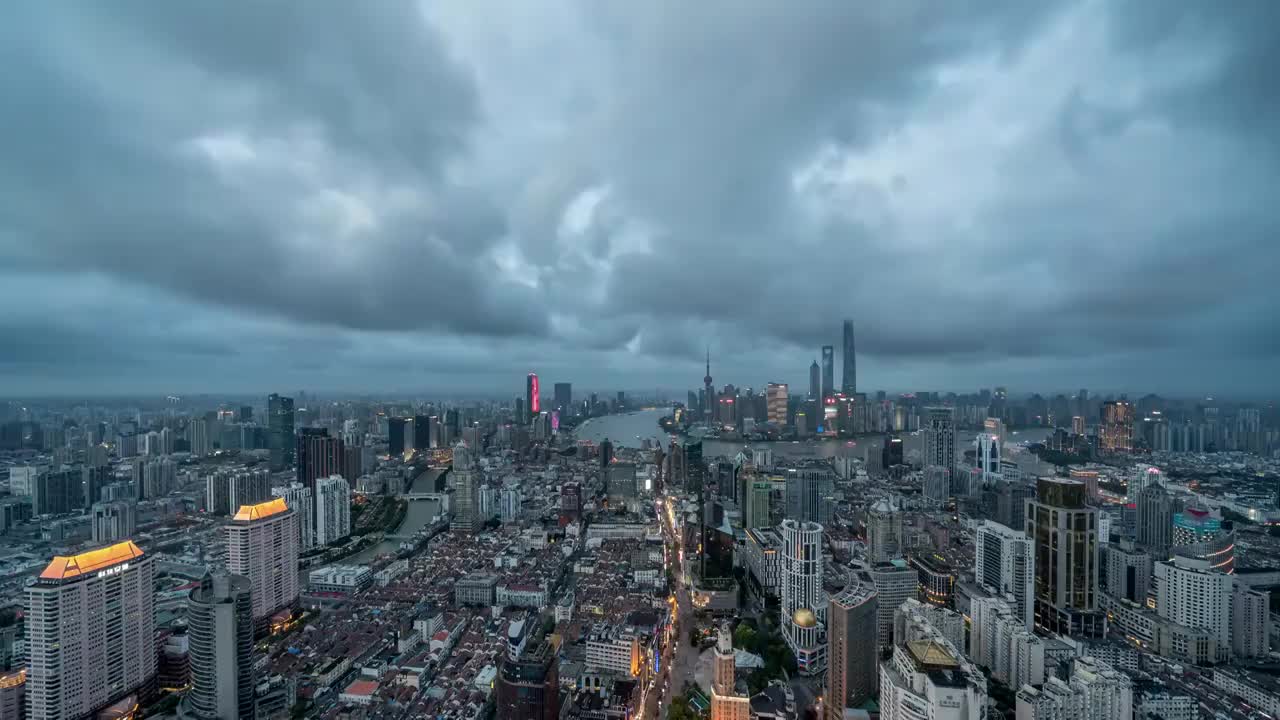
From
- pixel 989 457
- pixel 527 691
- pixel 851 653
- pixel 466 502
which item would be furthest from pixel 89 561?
pixel 989 457

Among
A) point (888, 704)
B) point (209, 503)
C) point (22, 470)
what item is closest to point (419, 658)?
point (888, 704)

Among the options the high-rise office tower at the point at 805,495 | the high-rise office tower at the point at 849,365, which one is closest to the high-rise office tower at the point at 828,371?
the high-rise office tower at the point at 849,365

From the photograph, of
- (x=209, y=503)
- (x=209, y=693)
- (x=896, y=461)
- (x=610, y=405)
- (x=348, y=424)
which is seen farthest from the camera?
(x=610, y=405)

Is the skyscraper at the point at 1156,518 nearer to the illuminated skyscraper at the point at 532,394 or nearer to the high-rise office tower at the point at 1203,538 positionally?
the high-rise office tower at the point at 1203,538

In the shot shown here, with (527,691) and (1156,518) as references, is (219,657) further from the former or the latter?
(1156,518)

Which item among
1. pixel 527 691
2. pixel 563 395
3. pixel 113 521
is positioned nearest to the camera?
pixel 527 691

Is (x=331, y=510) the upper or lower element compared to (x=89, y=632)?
lower

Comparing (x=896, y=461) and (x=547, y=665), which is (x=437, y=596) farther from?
(x=896, y=461)
